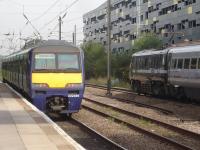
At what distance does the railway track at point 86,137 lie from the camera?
14.4 m

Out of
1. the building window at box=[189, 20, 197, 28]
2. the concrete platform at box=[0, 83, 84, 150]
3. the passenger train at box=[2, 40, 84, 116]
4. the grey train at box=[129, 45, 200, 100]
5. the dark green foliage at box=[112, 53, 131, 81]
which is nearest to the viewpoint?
the concrete platform at box=[0, 83, 84, 150]

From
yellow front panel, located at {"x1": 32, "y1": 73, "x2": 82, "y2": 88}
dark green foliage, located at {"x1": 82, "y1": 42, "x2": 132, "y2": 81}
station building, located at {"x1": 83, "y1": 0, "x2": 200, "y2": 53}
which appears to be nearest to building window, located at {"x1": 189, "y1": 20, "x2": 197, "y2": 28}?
station building, located at {"x1": 83, "y1": 0, "x2": 200, "y2": 53}

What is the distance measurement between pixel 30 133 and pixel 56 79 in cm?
724

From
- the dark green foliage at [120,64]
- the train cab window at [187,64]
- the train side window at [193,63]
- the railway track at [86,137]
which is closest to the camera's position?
the railway track at [86,137]

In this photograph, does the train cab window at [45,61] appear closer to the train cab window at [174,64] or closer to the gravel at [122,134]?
the gravel at [122,134]

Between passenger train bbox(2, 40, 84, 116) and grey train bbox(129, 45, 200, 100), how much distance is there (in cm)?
716

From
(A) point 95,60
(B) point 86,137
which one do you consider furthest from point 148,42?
(B) point 86,137

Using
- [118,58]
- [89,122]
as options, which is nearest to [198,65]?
[89,122]

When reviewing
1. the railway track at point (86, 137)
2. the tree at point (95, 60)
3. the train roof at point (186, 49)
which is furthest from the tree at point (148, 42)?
the railway track at point (86, 137)

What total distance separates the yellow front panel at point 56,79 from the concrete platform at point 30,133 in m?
1.50

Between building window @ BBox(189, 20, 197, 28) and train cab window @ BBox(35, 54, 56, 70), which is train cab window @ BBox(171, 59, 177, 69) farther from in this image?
building window @ BBox(189, 20, 197, 28)

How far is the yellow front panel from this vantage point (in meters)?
20.6

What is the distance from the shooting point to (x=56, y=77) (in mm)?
20641

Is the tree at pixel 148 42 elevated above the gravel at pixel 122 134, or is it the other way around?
the tree at pixel 148 42
